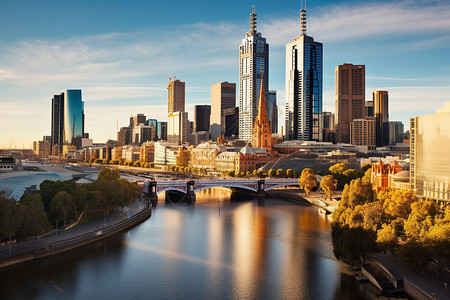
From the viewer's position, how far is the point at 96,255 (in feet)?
167

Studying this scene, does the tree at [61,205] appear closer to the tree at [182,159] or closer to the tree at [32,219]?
the tree at [32,219]

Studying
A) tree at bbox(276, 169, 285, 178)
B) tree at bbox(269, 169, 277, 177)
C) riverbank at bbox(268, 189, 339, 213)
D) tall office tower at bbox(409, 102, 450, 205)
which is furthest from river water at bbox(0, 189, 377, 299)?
tree at bbox(269, 169, 277, 177)

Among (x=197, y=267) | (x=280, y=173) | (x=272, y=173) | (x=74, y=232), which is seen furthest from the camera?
(x=272, y=173)

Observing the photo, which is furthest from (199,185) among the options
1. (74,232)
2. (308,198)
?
(74,232)

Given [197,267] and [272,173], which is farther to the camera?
[272,173]

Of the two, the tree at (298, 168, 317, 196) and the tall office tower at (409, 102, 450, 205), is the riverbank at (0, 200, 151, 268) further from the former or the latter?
the tree at (298, 168, 317, 196)

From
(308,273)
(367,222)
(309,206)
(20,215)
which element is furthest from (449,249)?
(309,206)

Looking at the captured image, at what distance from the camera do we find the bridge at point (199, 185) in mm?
95000

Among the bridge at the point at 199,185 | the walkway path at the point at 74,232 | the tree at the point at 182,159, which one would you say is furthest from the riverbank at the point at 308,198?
the tree at the point at 182,159

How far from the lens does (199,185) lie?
339 feet

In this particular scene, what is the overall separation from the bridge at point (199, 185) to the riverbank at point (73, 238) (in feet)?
64.5

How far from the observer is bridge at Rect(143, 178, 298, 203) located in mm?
95000

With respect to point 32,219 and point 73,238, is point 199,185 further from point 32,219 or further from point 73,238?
point 32,219

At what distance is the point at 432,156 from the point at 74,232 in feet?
158
